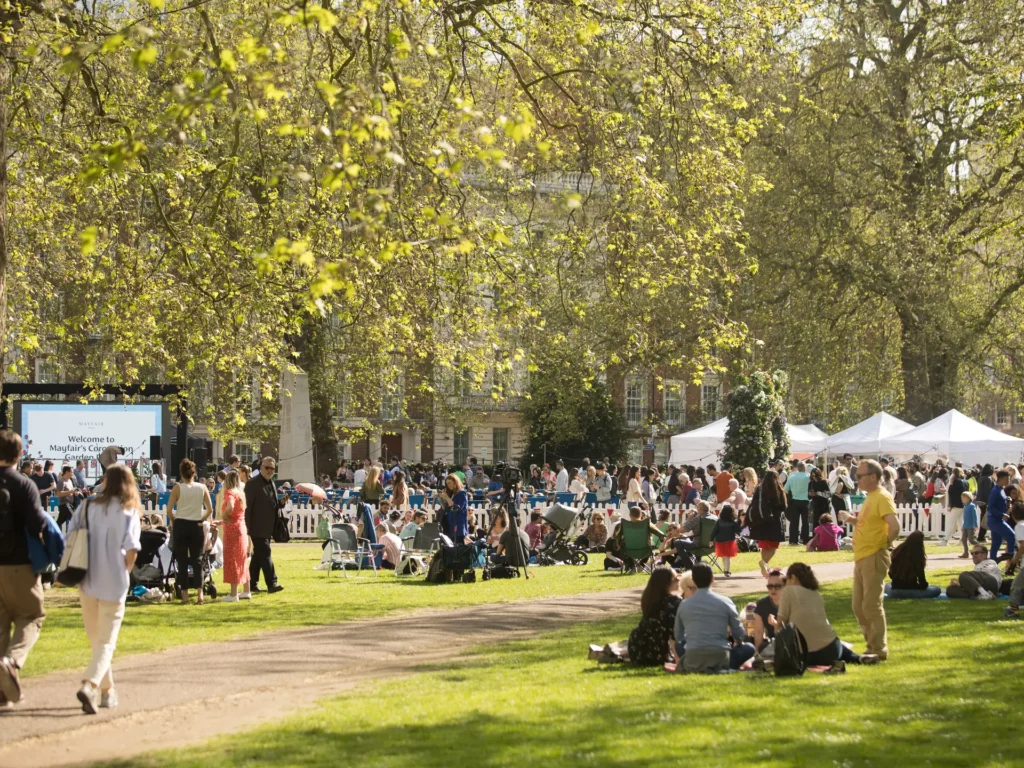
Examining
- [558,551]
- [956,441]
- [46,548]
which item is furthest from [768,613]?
[956,441]

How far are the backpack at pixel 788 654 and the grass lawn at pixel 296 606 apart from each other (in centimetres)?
569

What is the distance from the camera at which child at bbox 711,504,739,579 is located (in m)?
20.3

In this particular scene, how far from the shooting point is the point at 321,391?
39.6 metres

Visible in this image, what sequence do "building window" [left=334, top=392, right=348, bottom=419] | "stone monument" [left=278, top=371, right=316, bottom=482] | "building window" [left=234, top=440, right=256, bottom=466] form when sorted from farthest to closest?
"building window" [left=234, top=440, right=256, bottom=466] < "building window" [left=334, top=392, right=348, bottom=419] < "stone monument" [left=278, top=371, right=316, bottom=482]

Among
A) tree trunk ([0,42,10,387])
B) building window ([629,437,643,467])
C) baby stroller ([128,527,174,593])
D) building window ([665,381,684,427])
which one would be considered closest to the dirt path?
baby stroller ([128,527,174,593])

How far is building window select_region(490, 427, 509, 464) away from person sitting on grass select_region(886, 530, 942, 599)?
55.0 metres

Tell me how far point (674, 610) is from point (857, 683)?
183cm

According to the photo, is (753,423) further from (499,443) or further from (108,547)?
(499,443)

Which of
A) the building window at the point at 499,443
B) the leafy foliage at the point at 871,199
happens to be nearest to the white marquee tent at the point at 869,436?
the leafy foliage at the point at 871,199

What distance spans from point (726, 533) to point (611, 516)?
8.68m

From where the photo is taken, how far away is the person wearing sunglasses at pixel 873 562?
38.5ft

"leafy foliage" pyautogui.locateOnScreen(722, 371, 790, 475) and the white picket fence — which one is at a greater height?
"leafy foliage" pyautogui.locateOnScreen(722, 371, 790, 475)

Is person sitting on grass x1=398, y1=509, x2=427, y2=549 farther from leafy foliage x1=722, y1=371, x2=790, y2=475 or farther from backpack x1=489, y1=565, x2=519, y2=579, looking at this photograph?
leafy foliage x1=722, y1=371, x2=790, y2=475

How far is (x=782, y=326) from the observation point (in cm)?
3928
